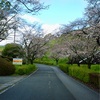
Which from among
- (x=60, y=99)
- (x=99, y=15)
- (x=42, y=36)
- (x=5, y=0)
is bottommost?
(x=60, y=99)

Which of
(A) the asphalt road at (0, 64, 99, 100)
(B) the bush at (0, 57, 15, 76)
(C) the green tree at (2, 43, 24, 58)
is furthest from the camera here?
(C) the green tree at (2, 43, 24, 58)

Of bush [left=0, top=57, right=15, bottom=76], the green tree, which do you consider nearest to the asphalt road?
bush [left=0, top=57, right=15, bottom=76]

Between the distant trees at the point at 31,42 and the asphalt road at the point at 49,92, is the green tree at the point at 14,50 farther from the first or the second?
the asphalt road at the point at 49,92

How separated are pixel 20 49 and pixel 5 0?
5763 centimetres

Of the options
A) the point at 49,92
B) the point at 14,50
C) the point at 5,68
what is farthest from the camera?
the point at 14,50

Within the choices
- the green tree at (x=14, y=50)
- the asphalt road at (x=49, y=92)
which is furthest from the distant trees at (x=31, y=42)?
the asphalt road at (x=49, y=92)

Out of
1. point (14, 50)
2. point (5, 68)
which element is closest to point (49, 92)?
point (5, 68)

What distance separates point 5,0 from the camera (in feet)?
28.2

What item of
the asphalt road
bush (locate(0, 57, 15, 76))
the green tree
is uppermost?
the green tree

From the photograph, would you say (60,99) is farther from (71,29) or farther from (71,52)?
(71,52)

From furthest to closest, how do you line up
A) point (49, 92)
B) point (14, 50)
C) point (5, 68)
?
1. point (14, 50)
2. point (5, 68)
3. point (49, 92)

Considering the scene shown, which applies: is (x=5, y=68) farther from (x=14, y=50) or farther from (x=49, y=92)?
(x=14, y=50)

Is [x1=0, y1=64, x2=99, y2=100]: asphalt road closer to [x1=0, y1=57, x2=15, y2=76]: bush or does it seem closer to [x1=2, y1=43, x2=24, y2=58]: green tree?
[x1=0, y1=57, x2=15, y2=76]: bush

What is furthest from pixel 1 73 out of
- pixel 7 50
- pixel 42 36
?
pixel 7 50
